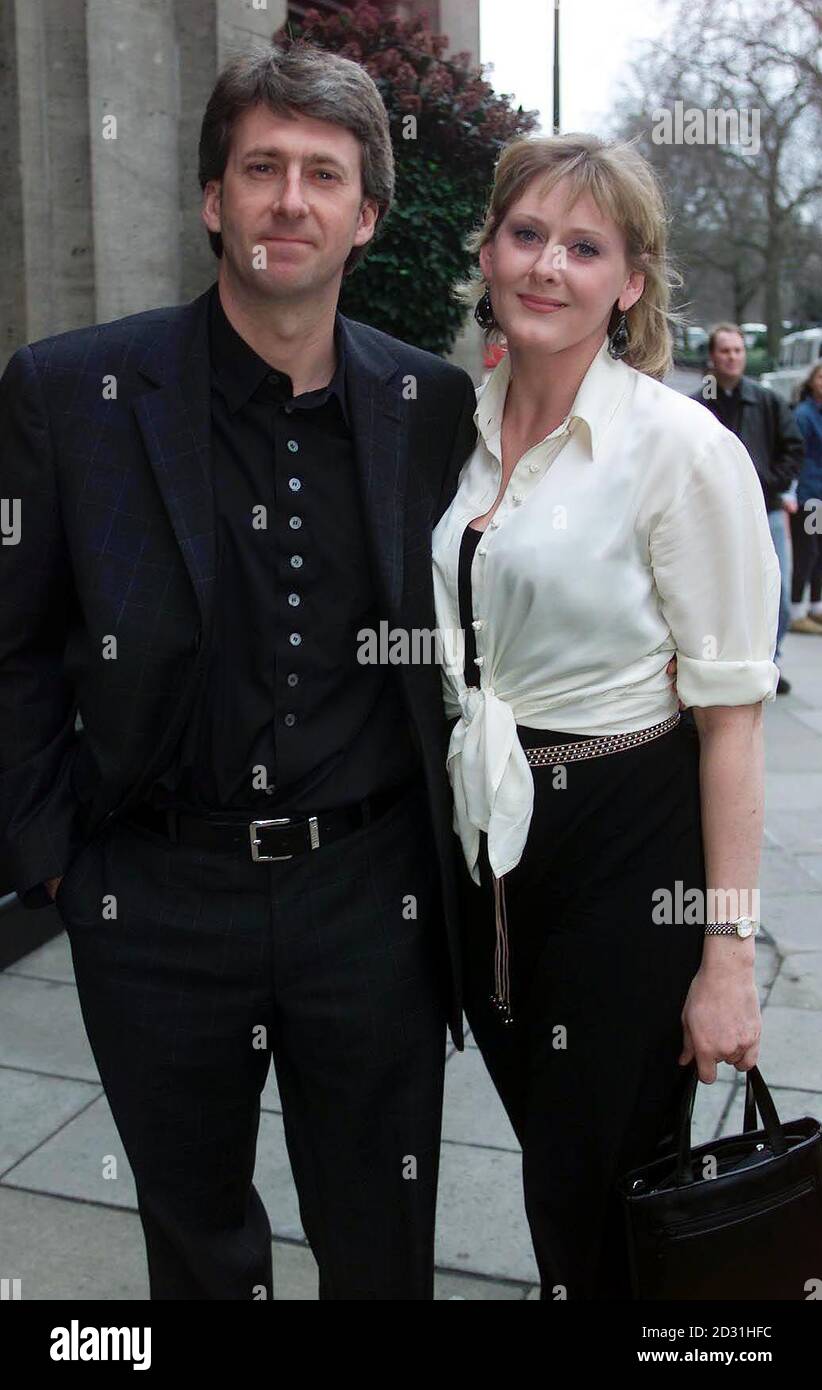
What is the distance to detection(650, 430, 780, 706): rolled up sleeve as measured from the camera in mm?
2146

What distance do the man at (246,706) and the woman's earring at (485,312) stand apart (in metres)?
0.21

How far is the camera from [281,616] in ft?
7.23

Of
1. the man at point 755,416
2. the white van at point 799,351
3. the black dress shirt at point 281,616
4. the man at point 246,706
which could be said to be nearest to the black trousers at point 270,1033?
the man at point 246,706

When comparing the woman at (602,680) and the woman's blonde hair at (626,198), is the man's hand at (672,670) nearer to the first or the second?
the woman at (602,680)

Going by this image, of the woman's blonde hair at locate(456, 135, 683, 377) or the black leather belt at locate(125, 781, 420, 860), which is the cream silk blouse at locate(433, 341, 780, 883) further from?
the black leather belt at locate(125, 781, 420, 860)

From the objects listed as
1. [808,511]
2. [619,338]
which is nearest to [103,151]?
[619,338]

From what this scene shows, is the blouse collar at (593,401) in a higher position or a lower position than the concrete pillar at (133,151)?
lower

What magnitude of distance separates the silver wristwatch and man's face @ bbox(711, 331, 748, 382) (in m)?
6.42

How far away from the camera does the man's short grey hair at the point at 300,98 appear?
218cm

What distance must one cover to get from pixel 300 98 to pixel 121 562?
29.0 inches

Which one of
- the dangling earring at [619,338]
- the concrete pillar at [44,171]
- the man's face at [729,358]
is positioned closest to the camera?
the dangling earring at [619,338]

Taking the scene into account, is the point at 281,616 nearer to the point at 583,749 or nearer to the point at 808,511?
the point at 583,749
